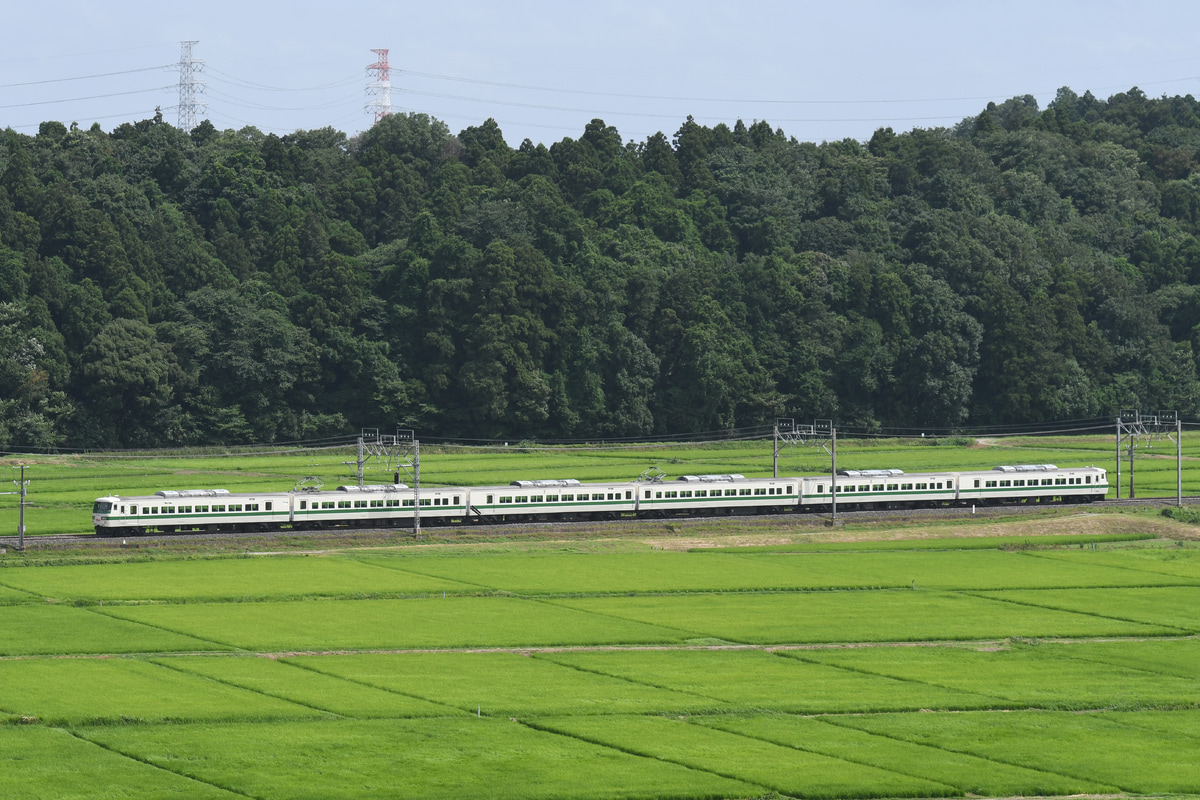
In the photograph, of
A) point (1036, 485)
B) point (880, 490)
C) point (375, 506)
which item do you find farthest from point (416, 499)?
point (1036, 485)

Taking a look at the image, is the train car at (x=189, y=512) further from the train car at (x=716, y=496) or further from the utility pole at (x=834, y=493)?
the utility pole at (x=834, y=493)

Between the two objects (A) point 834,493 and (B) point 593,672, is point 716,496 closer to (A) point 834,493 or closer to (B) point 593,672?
(A) point 834,493

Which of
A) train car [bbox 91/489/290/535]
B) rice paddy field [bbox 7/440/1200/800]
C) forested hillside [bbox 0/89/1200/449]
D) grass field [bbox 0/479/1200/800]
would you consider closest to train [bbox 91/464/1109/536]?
train car [bbox 91/489/290/535]

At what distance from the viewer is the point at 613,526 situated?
283ft

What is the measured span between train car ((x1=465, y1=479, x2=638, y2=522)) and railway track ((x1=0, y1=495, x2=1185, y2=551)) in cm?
118

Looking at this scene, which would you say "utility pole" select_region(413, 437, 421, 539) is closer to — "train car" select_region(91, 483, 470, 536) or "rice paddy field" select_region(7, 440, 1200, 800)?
"train car" select_region(91, 483, 470, 536)

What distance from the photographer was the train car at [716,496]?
9112 cm

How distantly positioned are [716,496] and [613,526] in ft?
27.8

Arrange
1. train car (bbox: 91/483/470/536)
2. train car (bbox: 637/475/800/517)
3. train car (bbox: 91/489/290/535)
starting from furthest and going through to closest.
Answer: train car (bbox: 637/475/800/517) → train car (bbox: 91/483/470/536) → train car (bbox: 91/489/290/535)

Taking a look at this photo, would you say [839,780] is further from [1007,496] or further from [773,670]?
[1007,496]

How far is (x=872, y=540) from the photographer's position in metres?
83.8

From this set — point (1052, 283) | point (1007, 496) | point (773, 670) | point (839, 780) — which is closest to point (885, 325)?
point (1052, 283)

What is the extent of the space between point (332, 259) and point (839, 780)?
101228 millimetres

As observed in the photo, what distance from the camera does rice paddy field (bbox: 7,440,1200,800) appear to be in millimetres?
39312
